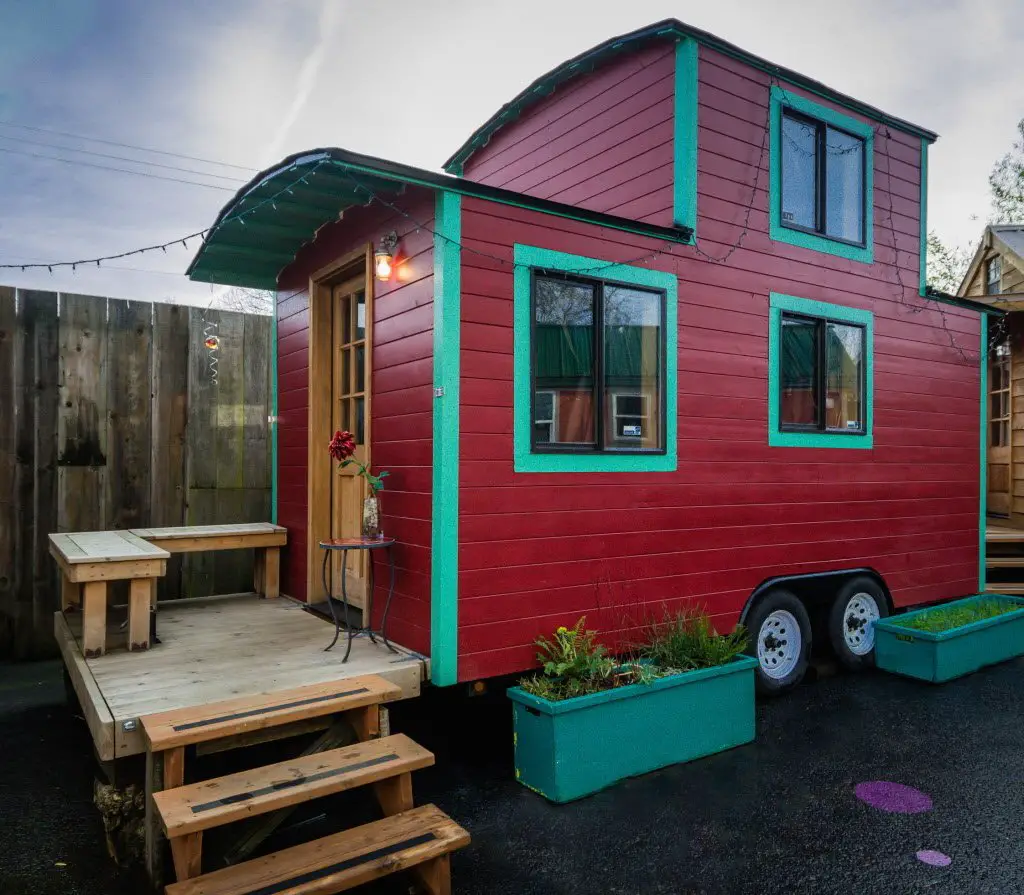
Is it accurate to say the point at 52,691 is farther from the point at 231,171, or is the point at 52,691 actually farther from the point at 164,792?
the point at 231,171

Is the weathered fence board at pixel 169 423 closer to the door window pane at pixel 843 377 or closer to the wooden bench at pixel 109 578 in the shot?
the wooden bench at pixel 109 578

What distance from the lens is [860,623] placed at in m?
5.89

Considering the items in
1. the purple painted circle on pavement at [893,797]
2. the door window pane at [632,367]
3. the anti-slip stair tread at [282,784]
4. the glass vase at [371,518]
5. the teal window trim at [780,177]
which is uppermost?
the teal window trim at [780,177]

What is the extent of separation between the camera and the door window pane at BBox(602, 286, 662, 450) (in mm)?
4484

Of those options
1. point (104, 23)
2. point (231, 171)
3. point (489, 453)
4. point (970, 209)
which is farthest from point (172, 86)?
point (970, 209)

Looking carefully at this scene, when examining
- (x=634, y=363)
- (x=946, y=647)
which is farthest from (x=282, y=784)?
(x=946, y=647)

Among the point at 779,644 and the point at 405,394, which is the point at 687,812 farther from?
the point at 405,394

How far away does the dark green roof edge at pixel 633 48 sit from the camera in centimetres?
505

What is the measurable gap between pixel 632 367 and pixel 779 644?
2.38m

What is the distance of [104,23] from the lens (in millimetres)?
13469

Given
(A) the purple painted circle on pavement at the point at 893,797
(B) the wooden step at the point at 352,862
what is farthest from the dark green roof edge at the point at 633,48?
(B) the wooden step at the point at 352,862

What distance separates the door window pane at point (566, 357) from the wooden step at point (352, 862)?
84.7 inches

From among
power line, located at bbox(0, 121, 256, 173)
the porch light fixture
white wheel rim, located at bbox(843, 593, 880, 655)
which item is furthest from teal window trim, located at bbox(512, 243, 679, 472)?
power line, located at bbox(0, 121, 256, 173)

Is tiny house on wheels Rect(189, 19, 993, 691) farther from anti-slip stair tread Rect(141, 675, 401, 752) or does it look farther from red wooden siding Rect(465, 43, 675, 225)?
anti-slip stair tread Rect(141, 675, 401, 752)
